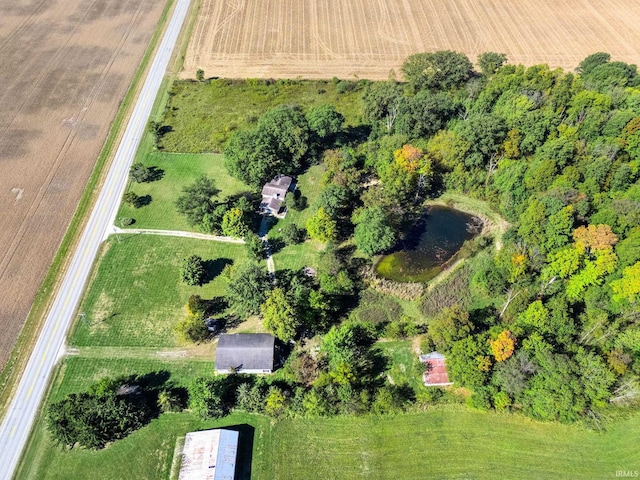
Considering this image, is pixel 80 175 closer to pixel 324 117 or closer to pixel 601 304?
pixel 324 117

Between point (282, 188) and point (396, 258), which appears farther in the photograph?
point (282, 188)

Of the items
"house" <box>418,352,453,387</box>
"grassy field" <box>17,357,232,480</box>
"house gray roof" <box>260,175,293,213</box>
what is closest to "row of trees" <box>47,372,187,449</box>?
"grassy field" <box>17,357,232,480</box>

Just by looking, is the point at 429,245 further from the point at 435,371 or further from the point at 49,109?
the point at 49,109

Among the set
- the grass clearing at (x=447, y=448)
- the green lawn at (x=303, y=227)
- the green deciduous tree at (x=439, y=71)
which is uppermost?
the green deciduous tree at (x=439, y=71)

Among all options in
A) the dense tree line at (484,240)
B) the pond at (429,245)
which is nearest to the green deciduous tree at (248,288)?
the dense tree line at (484,240)

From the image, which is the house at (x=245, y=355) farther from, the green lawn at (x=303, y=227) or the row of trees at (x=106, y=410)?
the green lawn at (x=303, y=227)

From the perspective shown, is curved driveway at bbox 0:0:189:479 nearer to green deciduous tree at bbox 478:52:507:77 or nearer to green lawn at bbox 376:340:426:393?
green lawn at bbox 376:340:426:393

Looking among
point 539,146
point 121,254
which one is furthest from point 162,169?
point 539,146
